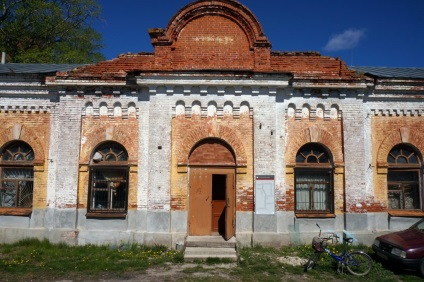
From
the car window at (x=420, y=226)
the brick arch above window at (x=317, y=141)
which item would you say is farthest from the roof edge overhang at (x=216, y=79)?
the car window at (x=420, y=226)

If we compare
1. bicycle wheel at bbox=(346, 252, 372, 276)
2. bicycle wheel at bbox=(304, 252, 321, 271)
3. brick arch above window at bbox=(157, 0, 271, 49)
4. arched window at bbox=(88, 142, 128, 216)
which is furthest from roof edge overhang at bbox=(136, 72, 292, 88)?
bicycle wheel at bbox=(346, 252, 372, 276)

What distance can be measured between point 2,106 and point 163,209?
22.4ft

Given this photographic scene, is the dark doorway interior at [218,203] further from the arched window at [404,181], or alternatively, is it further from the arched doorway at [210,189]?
the arched window at [404,181]

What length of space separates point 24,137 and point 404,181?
13257mm

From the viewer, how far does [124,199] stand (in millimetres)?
11344

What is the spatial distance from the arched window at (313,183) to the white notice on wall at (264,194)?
1.05 m

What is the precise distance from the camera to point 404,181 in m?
11.8

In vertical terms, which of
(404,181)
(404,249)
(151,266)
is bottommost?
(151,266)

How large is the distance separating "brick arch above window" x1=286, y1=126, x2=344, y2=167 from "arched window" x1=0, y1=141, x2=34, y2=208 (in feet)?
29.4

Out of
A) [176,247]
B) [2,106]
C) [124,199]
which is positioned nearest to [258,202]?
[176,247]

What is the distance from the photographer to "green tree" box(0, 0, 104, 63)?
23.0 meters

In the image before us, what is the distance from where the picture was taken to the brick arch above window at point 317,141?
11.4 meters

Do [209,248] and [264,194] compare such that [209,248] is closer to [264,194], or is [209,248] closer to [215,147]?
[264,194]

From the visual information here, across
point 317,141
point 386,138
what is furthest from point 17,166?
point 386,138
